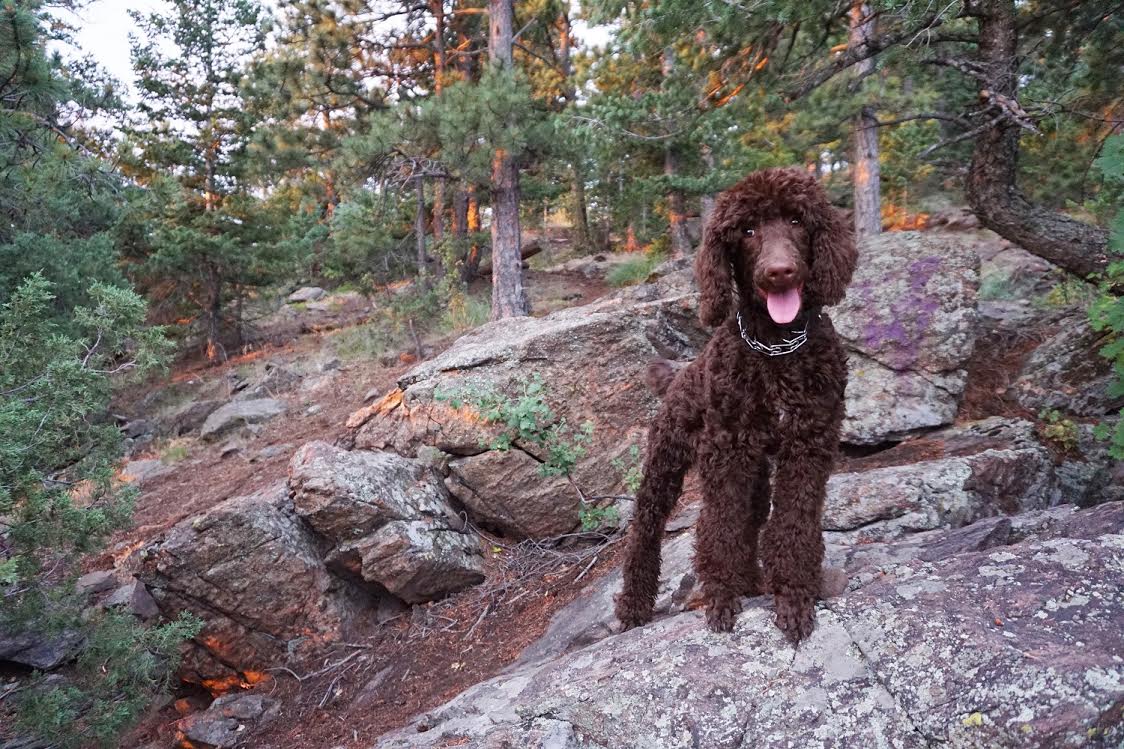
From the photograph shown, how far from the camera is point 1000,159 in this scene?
5746 millimetres

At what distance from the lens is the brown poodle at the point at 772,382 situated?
8.16ft

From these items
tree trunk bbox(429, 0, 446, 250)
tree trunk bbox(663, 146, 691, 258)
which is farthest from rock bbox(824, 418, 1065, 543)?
tree trunk bbox(663, 146, 691, 258)

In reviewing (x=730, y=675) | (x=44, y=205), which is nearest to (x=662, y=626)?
(x=730, y=675)

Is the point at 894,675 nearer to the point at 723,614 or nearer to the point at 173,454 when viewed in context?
the point at 723,614

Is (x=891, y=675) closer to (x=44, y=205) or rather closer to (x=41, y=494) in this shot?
(x=41, y=494)

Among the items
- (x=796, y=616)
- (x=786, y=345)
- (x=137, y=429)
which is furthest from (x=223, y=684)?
(x=137, y=429)

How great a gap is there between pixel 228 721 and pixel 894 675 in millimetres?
4141

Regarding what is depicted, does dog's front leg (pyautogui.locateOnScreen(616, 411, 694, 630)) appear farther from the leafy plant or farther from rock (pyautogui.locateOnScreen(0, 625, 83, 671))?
rock (pyautogui.locateOnScreen(0, 625, 83, 671))

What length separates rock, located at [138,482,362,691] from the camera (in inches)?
182

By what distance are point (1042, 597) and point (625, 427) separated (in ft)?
11.9

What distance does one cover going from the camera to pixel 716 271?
260 cm

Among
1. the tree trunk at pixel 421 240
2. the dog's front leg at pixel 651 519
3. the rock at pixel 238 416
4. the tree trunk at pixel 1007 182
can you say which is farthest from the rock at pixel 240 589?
the tree trunk at pixel 421 240

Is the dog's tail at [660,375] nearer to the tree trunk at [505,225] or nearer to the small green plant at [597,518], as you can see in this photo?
the small green plant at [597,518]

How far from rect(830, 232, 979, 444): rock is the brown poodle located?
2839 mm
